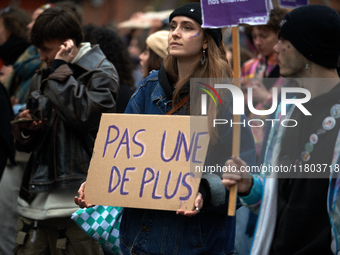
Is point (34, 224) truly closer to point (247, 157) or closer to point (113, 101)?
point (113, 101)

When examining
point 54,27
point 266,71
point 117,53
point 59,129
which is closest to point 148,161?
point 59,129

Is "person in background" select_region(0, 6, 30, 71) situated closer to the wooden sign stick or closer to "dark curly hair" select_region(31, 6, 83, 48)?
"dark curly hair" select_region(31, 6, 83, 48)

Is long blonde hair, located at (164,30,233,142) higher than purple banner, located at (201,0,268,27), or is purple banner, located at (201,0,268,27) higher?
purple banner, located at (201,0,268,27)

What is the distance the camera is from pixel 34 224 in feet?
14.3

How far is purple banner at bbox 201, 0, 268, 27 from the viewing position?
9.12ft

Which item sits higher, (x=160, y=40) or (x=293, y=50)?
(x=293, y=50)

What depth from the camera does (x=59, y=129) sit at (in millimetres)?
4234

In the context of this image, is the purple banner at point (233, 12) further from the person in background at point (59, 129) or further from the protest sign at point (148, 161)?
the person in background at point (59, 129)

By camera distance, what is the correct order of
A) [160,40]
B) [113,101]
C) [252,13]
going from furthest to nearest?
1. [160,40]
2. [113,101]
3. [252,13]

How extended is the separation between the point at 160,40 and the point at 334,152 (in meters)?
2.35

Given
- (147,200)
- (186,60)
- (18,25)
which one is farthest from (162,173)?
(18,25)

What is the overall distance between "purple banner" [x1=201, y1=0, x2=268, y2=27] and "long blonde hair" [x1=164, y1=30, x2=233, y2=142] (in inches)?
22.1

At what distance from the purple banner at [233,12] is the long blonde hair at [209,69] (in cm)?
56

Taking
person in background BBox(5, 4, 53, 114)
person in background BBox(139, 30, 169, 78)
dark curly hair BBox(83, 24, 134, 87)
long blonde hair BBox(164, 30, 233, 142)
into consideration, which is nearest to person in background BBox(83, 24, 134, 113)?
dark curly hair BBox(83, 24, 134, 87)
